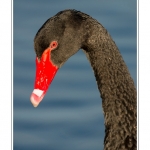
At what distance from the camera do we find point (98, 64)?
70.2 inches

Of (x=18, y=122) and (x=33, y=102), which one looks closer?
(x=33, y=102)

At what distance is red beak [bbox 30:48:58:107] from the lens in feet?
5.50

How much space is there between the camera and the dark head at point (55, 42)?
1.67 meters

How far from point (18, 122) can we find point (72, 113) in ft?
0.73

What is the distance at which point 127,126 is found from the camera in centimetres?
175
